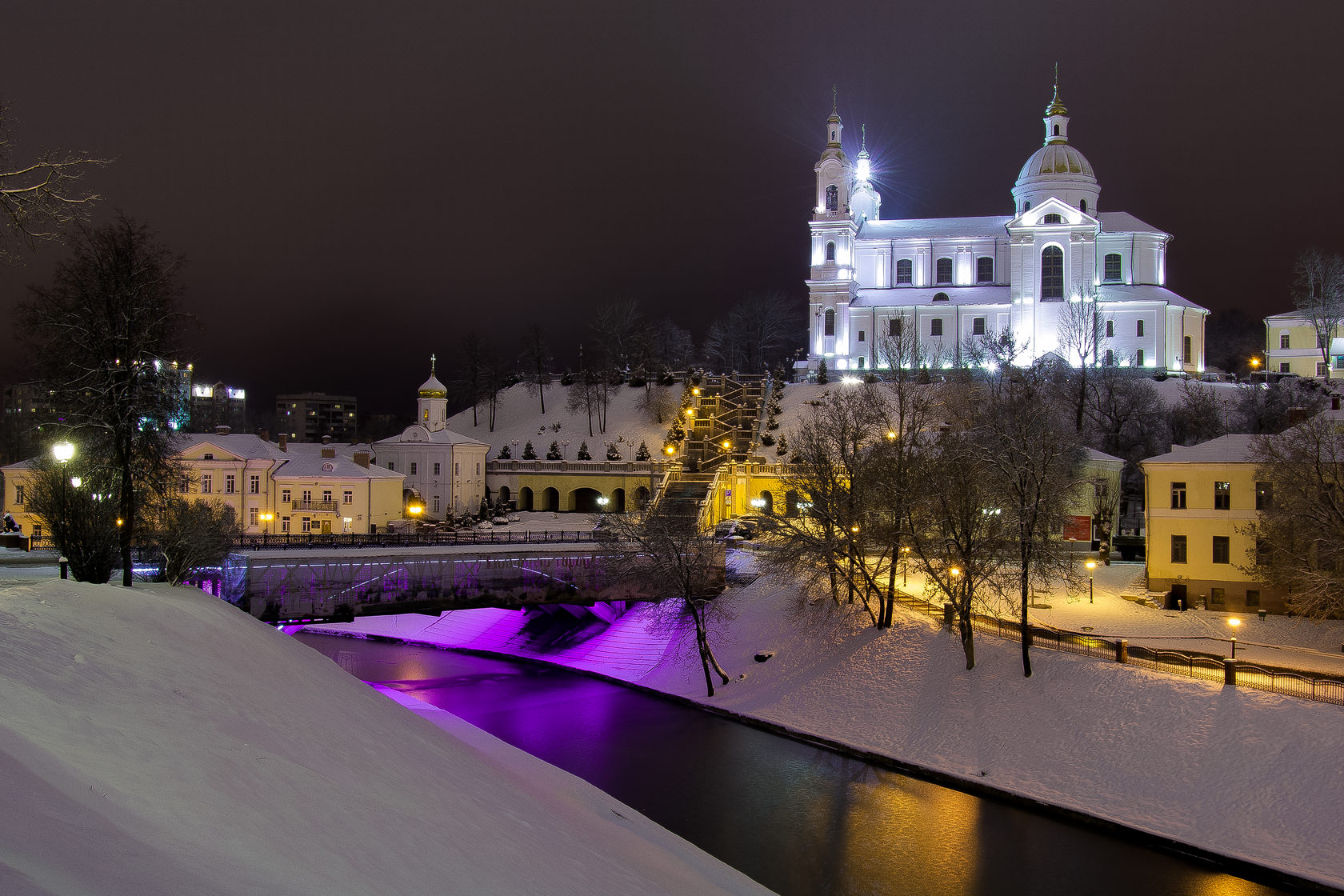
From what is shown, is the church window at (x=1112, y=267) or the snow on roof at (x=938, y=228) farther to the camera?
the snow on roof at (x=938, y=228)

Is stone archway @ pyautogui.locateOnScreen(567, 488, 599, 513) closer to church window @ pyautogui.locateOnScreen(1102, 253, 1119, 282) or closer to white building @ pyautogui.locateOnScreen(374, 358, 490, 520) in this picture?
white building @ pyautogui.locateOnScreen(374, 358, 490, 520)

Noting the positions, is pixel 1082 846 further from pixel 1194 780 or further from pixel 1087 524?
pixel 1087 524

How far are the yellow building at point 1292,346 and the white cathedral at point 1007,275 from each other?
777 centimetres

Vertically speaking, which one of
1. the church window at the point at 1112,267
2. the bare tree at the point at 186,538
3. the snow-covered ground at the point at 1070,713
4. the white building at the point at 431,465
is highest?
the church window at the point at 1112,267

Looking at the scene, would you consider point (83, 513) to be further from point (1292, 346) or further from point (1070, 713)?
point (1292, 346)

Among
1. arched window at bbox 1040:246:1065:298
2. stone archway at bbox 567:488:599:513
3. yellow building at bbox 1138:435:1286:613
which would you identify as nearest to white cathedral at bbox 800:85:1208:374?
arched window at bbox 1040:246:1065:298

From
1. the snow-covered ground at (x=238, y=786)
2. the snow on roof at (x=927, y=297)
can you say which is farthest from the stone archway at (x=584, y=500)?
the snow-covered ground at (x=238, y=786)

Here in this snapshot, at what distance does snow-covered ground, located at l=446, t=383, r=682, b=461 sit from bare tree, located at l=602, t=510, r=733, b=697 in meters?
27.6

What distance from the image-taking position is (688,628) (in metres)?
35.3

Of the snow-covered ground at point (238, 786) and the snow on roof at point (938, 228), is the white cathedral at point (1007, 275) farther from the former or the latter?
the snow-covered ground at point (238, 786)

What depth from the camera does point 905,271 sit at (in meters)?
77.8

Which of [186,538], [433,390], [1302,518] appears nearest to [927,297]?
[433,390]

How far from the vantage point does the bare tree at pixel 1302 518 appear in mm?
25859

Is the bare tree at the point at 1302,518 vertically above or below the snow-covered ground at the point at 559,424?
below
